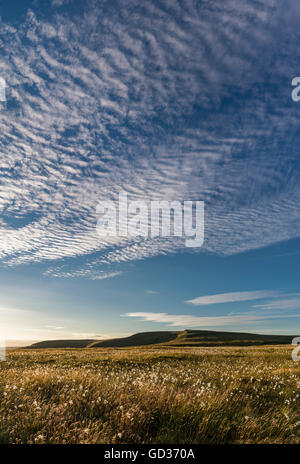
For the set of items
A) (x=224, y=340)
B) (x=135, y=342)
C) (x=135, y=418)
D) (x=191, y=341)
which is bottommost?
(x=135, y=342)

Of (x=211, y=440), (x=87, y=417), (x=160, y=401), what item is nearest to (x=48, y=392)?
(x=87, y=417)

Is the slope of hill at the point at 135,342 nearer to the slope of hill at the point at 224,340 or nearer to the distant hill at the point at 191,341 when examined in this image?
the distant hill at the point at 191,341

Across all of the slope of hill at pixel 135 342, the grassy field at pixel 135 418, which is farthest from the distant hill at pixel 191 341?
the grassy field at pixel 135 418

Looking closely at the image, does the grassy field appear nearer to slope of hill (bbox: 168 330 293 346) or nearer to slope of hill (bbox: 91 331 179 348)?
slope of hill (bbox: 168 330 293 346)

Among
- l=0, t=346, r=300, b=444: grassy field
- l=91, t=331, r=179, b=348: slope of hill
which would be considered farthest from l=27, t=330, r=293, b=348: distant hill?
l=0, t=346, r=300, b=444: grassy field

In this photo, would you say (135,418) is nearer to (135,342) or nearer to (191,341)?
(191,341)

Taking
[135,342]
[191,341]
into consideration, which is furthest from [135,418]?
[135,342]

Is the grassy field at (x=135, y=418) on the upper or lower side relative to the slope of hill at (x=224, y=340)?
upper
